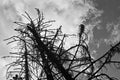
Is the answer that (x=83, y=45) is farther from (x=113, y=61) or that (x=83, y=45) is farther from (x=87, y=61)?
(x=113, y=61)

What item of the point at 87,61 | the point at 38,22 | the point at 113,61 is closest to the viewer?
the point at 113,61

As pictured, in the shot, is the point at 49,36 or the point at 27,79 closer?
the point at 49,36

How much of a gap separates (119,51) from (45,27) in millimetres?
4377

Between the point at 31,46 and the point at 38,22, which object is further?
the point at 38,22

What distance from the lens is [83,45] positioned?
244 inches

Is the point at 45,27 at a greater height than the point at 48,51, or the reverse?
the point at 45,27

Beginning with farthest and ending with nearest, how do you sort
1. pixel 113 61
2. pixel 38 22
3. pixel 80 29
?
1. pixel 38 22
2. pixel 80 29
3. pixel 113 61

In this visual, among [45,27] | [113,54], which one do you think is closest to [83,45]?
[113,54]

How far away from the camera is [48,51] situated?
6.68 meters

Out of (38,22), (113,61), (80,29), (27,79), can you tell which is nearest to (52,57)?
(80,29)

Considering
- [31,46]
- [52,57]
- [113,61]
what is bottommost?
[113,61]

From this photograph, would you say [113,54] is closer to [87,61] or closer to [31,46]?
[87,61]

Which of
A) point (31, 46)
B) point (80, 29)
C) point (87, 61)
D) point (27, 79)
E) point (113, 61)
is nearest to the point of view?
point (113, 61)

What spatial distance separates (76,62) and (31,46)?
2445 mm
